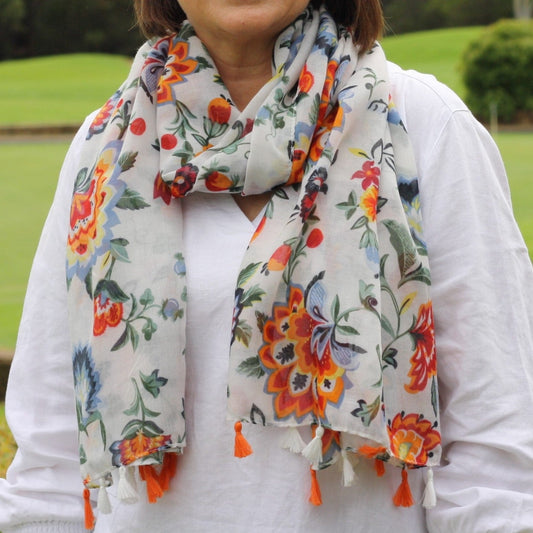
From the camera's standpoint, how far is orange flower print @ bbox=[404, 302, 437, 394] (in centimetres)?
151

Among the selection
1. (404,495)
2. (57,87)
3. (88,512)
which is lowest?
(57,87)

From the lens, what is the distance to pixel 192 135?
1671mm

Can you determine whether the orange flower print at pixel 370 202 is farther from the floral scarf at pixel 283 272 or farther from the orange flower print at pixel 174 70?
the orange flower print at pixel 174 70

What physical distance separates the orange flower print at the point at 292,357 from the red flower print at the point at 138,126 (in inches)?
14.8

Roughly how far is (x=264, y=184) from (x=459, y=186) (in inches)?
11.2

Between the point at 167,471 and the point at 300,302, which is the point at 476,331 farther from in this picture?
the point at 167,471

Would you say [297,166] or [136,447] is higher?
[297,166]

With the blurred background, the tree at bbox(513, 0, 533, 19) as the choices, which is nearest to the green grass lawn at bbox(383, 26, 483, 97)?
the blurred background

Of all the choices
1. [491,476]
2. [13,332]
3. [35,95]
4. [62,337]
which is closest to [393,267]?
[491,476]

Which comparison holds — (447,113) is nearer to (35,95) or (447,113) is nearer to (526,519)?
(526,519)

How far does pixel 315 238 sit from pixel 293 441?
11.5 inches

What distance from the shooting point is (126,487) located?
1.56m

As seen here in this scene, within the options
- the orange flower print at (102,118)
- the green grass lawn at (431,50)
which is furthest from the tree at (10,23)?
the orange flower print at (102,118)

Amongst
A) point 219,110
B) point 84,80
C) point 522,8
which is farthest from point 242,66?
point 522,8
